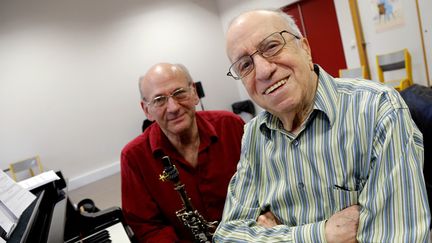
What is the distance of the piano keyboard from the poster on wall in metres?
4.70

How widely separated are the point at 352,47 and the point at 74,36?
517 centimetres

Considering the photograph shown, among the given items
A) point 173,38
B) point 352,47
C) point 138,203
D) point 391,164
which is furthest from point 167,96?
point 173,38

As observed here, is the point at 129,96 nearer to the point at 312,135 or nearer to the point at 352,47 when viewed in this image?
the point at 352,47

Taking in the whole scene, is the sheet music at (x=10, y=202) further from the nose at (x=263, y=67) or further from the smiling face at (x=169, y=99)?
the nose at (x=263, y=67)

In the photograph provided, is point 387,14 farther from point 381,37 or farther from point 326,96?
point 326,96

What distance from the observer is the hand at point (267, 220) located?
115 centimetres

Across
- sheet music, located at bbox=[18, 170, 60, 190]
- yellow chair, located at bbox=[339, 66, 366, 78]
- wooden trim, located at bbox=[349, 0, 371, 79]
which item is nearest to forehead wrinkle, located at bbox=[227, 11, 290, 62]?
sheet music, located at bbox=[18, 170, 60, 190]

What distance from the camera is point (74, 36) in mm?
6102

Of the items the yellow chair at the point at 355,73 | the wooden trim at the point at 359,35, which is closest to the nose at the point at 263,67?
the yellow chair at the point at 355,73

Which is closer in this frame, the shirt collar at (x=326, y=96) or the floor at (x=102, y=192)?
the shirt collar at (x=326, y=96)

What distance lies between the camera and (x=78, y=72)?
20.1 feet

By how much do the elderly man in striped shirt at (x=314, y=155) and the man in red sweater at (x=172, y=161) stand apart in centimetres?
44

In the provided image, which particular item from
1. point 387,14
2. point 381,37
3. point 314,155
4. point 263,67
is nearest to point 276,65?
point 263,67

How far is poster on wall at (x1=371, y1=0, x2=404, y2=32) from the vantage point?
4.50 metres
